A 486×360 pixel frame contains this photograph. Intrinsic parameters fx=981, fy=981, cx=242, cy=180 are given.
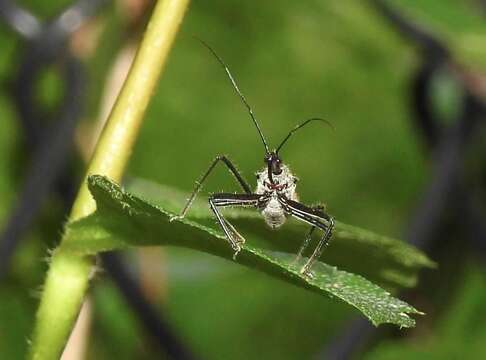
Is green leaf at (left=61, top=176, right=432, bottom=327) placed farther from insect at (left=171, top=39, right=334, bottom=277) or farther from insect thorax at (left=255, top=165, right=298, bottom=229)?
insect thorax at (left=255, top=165, right=298, bottom=229)

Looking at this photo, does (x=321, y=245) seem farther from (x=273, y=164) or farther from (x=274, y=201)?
(x=273, y=164)

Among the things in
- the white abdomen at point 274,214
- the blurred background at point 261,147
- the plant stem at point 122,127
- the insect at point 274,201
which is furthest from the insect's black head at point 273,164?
the plant stem at point 122,127

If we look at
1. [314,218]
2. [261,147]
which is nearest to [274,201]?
[314,218]

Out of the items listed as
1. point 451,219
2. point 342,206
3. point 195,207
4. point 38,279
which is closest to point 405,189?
point 342,206

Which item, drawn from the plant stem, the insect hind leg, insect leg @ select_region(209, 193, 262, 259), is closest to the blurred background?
insect leg @ select_region(209, 193, 262, 259)

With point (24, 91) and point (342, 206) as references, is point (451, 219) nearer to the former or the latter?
point (342, 206)

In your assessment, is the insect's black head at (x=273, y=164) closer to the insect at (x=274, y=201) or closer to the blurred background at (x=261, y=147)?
the insect at (x=274, y=201)

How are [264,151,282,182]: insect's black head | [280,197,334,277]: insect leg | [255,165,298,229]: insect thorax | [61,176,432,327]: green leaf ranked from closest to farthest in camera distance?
1. [61,176,432,327]: green leaf
2. [280,197,334,277]: insect leg
3. [255,165,298,229]: insect thorax
4. [264,151,282,182]: insect's black head
